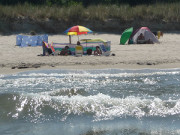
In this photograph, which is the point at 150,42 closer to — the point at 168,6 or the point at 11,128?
the point at 168,6

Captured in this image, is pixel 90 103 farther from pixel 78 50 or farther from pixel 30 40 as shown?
pixel 30 40

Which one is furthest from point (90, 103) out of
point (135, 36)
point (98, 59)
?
point (135, 36)

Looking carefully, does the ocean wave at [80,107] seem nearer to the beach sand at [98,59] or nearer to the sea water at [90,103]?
the sea water at [90,103]

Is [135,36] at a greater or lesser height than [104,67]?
greater

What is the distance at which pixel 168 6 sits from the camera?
28766 mm

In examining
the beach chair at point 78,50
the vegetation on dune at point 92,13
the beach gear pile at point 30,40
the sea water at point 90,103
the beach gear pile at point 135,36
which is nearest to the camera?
the sea water at point 90,103

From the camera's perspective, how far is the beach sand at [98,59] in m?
16.6

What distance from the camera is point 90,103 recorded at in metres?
11.5

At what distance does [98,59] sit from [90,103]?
246 inches

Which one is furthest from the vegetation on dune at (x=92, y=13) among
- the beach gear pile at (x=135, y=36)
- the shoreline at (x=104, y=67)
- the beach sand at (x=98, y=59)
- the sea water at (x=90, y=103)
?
the sea water at (x=90, y=103)

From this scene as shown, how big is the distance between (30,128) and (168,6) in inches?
819

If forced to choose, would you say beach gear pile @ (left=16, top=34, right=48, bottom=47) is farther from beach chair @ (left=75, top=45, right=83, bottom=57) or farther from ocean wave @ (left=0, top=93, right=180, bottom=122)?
ocean wave @ (left=0, top=93, right=180, bottom=122)

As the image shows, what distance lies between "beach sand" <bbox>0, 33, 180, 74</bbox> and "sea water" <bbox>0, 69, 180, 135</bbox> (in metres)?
1.11

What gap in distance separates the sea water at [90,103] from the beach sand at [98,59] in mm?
1108
